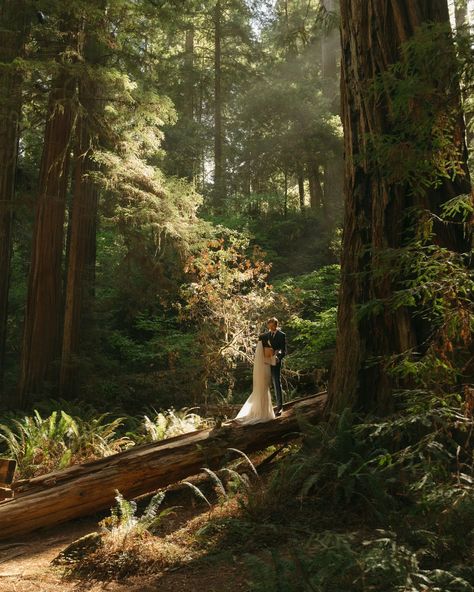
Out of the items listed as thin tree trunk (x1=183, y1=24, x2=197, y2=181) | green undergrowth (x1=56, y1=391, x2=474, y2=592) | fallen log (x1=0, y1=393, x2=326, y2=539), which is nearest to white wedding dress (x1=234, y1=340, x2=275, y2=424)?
fallen log (x1=0, y1=393, x2=326, y2=539)

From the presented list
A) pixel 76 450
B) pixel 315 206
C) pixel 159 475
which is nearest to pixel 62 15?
pixel 76 450

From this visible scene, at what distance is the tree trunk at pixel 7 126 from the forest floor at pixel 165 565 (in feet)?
31.5

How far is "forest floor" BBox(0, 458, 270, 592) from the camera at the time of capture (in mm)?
4805

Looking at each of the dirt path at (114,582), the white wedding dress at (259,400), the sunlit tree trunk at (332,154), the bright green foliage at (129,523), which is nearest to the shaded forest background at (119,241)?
the white wedding dress at (259,400)

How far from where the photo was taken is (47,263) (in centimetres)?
1375

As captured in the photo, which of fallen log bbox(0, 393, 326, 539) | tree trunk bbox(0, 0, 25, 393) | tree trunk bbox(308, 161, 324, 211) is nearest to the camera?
fallen log bbox(0, 393, 326, 539)

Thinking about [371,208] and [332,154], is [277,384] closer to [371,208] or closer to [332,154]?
[371,208]

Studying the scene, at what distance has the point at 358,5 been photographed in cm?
684

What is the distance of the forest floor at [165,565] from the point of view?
189 inches

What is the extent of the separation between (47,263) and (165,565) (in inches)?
397

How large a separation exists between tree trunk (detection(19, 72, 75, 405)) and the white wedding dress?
21.7ft

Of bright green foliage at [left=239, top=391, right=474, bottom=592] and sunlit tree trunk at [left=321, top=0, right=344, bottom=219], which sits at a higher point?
sunlit tree trunk at [left=321, top=0, right=344, bottom=219]

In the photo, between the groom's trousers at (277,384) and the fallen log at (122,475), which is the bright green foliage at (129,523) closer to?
the fallen log at (122,475)

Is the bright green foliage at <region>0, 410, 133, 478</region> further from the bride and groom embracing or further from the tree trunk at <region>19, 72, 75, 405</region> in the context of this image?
the tree trunk at <region>19, 72, 75, 405</region>
